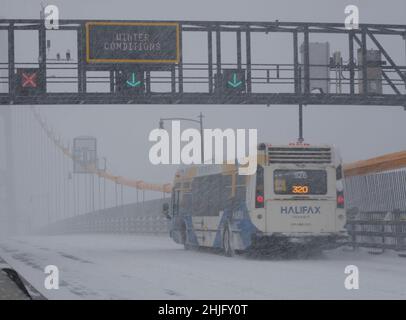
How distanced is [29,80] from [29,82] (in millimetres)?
71

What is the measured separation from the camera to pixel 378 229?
2320cm

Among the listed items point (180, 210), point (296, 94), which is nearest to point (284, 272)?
point (180, 210)

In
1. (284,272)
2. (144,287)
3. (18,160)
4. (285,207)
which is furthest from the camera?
(18,160)

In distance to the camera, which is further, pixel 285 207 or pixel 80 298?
pixel 285 207

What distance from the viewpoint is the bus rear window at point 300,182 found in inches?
886

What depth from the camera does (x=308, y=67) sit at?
3184 cm

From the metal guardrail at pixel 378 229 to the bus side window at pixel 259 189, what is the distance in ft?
9.44

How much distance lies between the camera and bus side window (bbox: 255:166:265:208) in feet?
73.4

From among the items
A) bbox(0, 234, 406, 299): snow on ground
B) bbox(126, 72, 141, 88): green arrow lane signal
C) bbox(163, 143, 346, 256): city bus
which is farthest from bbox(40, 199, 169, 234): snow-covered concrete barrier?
bbox(0, 234, 406, 299): snow on ground

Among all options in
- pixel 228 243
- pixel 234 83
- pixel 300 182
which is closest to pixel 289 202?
pixel 300 182

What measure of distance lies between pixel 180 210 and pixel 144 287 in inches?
594

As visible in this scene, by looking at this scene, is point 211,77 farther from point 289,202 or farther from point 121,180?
point 121,180
